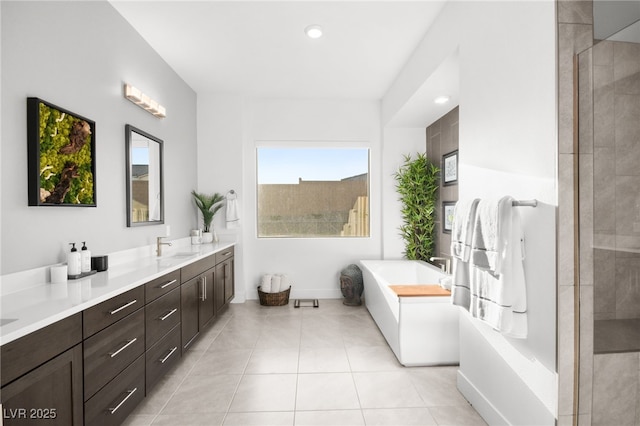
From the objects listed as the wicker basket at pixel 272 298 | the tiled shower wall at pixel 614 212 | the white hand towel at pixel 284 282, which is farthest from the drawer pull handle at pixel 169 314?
the tiled shower wall at pixel 614 212

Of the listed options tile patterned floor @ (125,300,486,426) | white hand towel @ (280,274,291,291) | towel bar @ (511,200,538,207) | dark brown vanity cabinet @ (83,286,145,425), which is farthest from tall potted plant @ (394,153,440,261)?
dark brown vanity cabinet @ (83,286,145,425)

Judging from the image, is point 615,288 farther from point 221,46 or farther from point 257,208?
point 257,208

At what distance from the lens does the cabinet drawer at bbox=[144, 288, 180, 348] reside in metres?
2.17

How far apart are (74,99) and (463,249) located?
2634mm

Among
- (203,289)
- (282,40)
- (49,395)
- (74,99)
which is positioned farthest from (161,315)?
(282,40)

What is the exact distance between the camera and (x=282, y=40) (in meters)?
3.14

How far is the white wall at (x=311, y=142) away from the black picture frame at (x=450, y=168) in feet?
3.15

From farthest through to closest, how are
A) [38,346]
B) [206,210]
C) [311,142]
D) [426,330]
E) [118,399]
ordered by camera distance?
[311,142], [206,210], [426,330], [118,399], [38,346]

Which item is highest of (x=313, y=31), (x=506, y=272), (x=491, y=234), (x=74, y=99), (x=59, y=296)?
(x=313, y=31)

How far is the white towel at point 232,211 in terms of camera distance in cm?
448

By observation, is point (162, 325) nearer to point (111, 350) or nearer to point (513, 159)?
point (111, 350)

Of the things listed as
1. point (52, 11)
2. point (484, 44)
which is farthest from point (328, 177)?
point (52, 11)

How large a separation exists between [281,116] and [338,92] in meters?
0.87

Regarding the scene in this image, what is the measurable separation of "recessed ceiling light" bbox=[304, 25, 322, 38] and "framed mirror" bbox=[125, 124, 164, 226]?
173 cm
